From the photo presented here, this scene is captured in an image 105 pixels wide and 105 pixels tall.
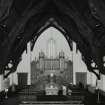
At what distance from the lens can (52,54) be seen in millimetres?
43000

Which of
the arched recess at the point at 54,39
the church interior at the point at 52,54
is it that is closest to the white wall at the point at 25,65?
the church interior at the point at 52,54

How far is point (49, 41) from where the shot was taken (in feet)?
144

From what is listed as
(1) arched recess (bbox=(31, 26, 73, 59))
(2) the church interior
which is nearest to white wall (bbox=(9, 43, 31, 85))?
(2) the church interior

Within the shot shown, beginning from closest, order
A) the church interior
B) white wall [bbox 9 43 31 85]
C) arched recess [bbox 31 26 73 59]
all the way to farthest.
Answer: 1. the church interior
2. white wall [bbox 9 43 31 85]
3. arched recess [bbox 31 26 73 59]

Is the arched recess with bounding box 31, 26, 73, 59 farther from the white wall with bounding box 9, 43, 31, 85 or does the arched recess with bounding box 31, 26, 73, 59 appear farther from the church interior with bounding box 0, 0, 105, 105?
the white wall with bounding box 9, 43, 31, 85

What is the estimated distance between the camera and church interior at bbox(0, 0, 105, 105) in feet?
57.7

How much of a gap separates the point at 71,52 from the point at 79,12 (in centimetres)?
1993

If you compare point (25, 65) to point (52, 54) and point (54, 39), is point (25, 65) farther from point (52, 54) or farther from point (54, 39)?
point (54, 39)

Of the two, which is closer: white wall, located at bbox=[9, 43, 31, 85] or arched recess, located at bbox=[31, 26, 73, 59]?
white wall, located at bbox=[9, 43, 31, 85]

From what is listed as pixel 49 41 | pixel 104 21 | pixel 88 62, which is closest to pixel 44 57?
pixel 49 41

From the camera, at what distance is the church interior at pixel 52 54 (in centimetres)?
1758

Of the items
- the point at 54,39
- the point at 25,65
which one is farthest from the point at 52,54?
the point at 25,65

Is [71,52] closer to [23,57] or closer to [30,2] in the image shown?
[23,57]

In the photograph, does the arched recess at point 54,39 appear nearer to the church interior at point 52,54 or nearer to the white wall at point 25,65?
the church interior at point 52,54
